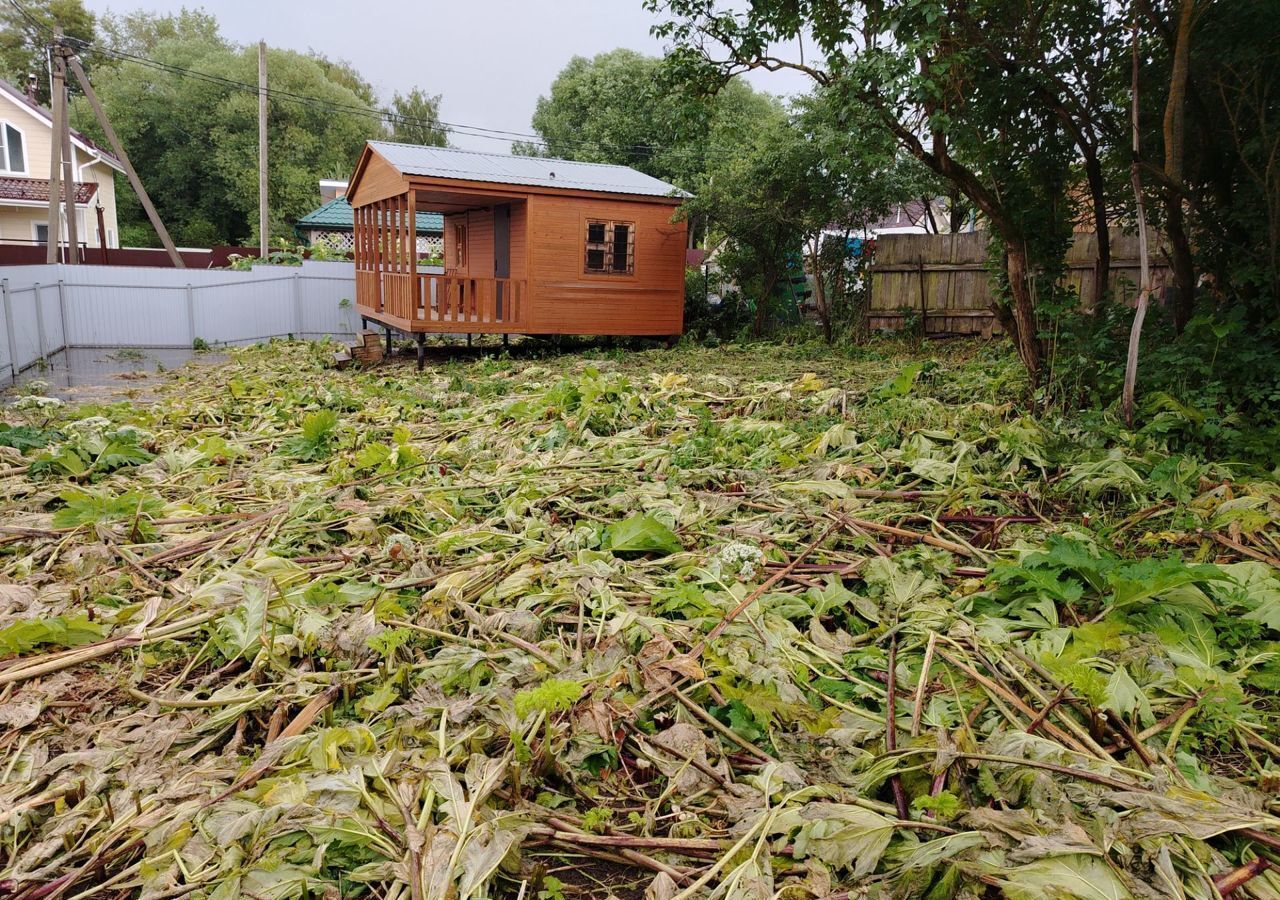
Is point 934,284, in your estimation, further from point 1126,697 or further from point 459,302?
point 1126,697

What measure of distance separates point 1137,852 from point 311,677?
2.68 metres

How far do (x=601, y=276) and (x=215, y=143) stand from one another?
1426 inches

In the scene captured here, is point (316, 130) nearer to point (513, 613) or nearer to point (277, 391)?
point (277, 391)

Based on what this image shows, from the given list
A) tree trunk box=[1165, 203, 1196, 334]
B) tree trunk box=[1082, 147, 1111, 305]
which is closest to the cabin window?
tree trunk box=[1082, 147, 1111, 305]

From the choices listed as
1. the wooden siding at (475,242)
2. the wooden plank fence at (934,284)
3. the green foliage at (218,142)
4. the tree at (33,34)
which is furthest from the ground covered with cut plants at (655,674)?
the tree at (33,34)

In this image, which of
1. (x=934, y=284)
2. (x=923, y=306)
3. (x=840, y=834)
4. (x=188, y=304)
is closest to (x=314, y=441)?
(x=840, y=834)

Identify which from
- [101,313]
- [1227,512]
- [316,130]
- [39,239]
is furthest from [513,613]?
[316,130]

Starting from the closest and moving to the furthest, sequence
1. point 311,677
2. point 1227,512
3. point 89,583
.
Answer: point 311,677 → point 89,583 → point 1227,512

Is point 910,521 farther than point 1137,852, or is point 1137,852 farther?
point 910,521

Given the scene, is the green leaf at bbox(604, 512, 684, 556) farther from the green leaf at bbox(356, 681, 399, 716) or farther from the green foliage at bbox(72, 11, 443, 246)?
the green foliage at bbox(72, 11, 443, 246)

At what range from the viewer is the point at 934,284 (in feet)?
49.0

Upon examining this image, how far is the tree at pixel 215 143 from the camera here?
1651 inches

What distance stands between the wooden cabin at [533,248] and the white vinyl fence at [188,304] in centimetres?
360

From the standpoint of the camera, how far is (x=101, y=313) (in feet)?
59.0
